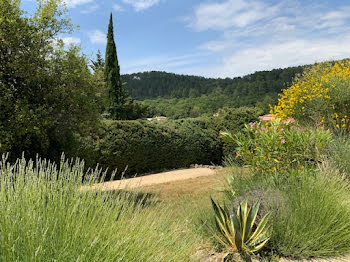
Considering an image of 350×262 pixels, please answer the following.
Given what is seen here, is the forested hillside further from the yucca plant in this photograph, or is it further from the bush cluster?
the yucca plant

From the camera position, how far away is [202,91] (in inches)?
1608

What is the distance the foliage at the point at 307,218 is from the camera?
2.97m

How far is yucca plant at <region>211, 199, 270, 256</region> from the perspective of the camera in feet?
9.64

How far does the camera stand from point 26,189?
171 centimetres

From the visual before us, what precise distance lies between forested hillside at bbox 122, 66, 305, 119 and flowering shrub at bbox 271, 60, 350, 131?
7.86 meters

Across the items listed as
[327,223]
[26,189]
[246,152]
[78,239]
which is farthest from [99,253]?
[246,152]

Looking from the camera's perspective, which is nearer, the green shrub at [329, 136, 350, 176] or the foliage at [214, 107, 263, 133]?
the green shrub at [329, 136, 350, 176]

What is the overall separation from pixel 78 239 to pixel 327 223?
279 centimetres

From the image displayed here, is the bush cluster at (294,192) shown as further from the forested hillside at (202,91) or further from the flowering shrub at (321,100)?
the forested hillside at (202,91)

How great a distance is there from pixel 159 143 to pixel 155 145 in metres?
0.22

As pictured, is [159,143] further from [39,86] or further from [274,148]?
[274,148]

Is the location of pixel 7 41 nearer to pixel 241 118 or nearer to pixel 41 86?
pixel 41 86

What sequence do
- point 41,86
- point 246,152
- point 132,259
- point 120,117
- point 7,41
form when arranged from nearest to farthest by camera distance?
point 132,259
point 246,152
point 7,41
point 41,86
point 120,117

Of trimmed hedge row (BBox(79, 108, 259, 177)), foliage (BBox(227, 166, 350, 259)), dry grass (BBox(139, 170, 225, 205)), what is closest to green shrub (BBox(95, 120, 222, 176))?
trimmed hedge row (BBox(79, 108, 259, 177))
